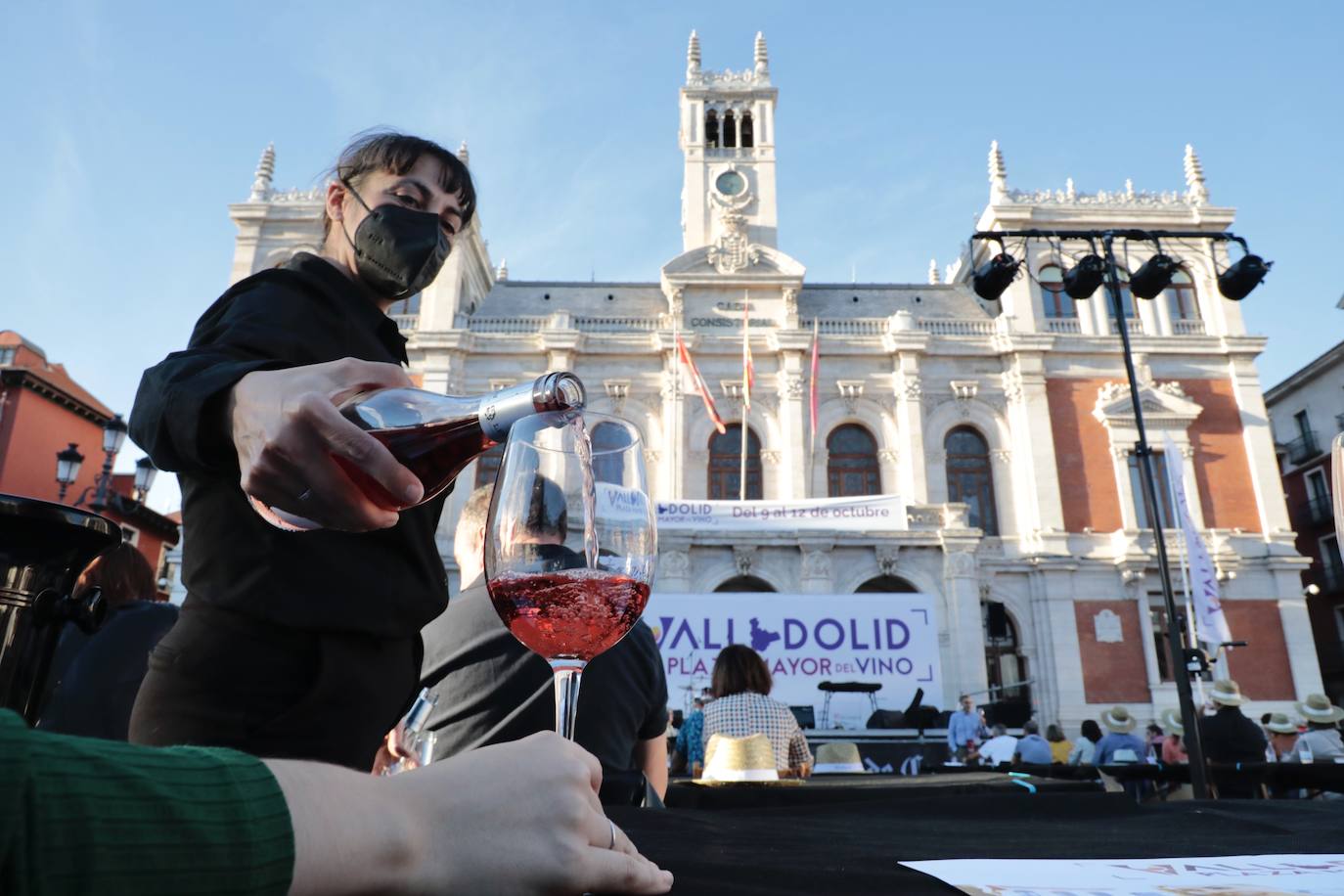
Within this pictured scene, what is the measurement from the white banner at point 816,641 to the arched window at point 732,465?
22.3 feet

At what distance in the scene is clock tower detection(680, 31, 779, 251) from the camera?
882 inches

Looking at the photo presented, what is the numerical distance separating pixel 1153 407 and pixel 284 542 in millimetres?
21974

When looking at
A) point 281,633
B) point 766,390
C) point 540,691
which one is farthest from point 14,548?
point 766,390

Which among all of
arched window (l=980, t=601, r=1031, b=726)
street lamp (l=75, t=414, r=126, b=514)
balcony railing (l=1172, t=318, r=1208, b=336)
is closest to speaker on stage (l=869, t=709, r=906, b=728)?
arched window (l=980, t=601, r=1031, b=726)

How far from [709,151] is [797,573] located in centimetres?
1275

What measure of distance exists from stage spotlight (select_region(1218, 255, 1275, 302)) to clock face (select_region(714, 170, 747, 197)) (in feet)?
51.9

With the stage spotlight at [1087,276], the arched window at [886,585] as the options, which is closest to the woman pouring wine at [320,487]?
the stage spotlight at [1087,276]

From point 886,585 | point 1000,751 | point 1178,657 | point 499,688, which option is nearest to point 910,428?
point 886,585

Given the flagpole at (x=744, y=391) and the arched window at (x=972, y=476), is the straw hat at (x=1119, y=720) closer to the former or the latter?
the arched window at (x=972, y=476)

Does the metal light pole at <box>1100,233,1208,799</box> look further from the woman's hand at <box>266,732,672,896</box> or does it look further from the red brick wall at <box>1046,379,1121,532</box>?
the red brick wall at <box>1046,379,1121,532</box>

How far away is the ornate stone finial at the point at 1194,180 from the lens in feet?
71.4

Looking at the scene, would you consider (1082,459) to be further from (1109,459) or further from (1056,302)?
(1056,302)

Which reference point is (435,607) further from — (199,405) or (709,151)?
(709,151)

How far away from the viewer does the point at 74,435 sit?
72.9 ft
